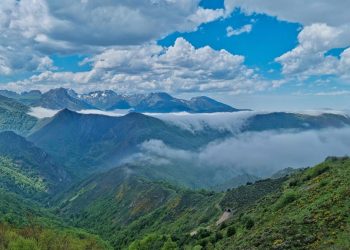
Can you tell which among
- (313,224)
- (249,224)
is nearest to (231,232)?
(249,224)

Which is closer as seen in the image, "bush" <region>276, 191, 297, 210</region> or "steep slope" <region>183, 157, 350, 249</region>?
"steep slope" <region>183, 157, 350, 249</region>

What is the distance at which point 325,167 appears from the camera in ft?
491

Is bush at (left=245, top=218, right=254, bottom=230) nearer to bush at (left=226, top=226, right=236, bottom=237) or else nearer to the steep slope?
the steep slope

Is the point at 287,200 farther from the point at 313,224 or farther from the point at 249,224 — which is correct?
the point at 313,224

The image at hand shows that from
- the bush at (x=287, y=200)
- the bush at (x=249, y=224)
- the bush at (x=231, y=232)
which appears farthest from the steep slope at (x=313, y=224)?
the bush at (x=231, y=232)

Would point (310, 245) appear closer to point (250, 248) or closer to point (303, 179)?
point (250, 248)

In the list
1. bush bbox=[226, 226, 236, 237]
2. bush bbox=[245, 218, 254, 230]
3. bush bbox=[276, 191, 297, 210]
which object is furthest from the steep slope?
bush bbox=[226, 226, 236, 237]

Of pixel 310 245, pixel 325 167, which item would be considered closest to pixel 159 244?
pixel 325 167

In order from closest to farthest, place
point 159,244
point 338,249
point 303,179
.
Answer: point 338,249 → point 303,179 → point 159,244

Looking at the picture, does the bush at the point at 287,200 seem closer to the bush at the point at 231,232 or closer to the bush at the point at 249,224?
the bush at the point at 249,224

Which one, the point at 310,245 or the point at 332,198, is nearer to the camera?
the point at 310,245

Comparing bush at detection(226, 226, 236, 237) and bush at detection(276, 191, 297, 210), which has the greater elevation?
bush at detection(276, 191, 297, 210)

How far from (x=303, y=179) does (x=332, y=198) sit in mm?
69127

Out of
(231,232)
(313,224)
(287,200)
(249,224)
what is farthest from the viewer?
(231,232)
